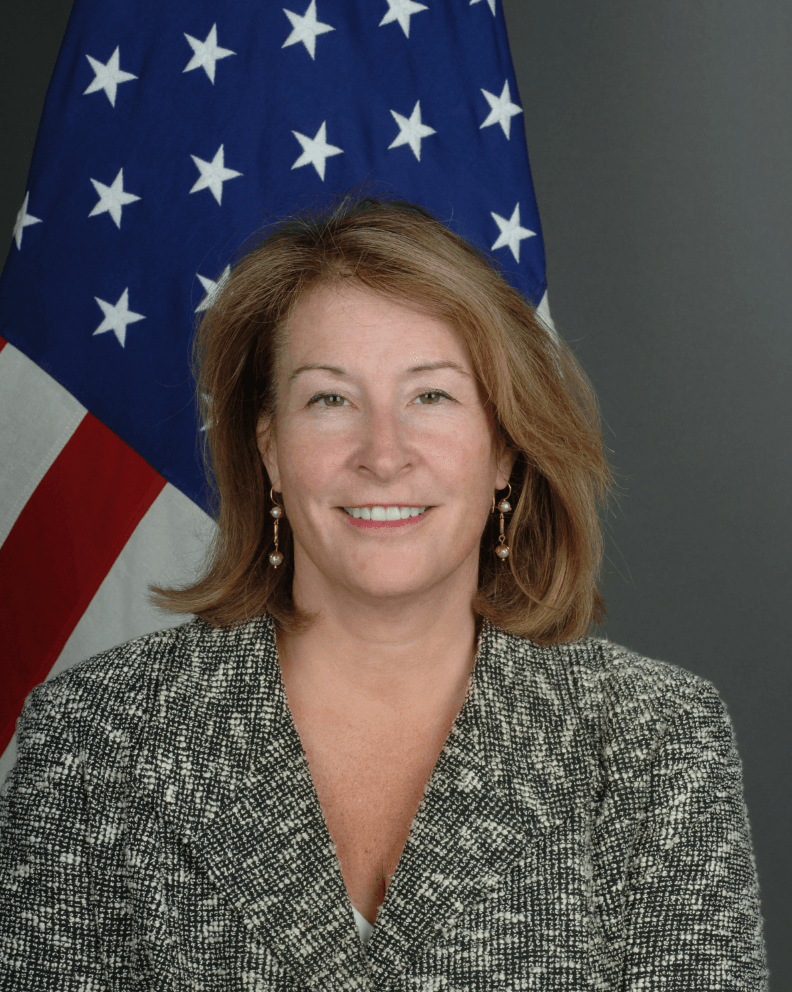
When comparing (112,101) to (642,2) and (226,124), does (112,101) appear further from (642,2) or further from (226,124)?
(642,2)

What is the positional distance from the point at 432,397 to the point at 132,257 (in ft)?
3.56

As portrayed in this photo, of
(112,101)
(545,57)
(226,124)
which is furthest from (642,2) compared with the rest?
(112,101)

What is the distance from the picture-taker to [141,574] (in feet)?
8.37

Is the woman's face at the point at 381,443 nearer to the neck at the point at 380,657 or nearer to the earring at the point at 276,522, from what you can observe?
the neck at the point at 380,657

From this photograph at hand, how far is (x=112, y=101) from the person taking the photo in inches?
98.8

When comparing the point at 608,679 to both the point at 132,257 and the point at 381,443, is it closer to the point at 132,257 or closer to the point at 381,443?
the point at 381,443

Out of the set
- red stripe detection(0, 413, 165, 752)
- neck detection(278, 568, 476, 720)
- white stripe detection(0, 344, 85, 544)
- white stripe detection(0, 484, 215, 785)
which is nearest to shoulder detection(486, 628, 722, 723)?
neck detection(278, 568, 476, 720)

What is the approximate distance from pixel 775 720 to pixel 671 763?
1.68 metres

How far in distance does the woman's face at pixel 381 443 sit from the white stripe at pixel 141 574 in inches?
31.1

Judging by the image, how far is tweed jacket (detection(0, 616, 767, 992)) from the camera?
1.61 meters

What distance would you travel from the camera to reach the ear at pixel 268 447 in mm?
2002

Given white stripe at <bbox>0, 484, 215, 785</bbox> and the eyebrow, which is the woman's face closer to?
the eyebrow

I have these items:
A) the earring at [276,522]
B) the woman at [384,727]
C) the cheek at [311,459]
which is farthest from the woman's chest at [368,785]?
the cheek at [311,459]

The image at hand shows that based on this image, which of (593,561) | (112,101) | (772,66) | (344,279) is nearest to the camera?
(344,279)
